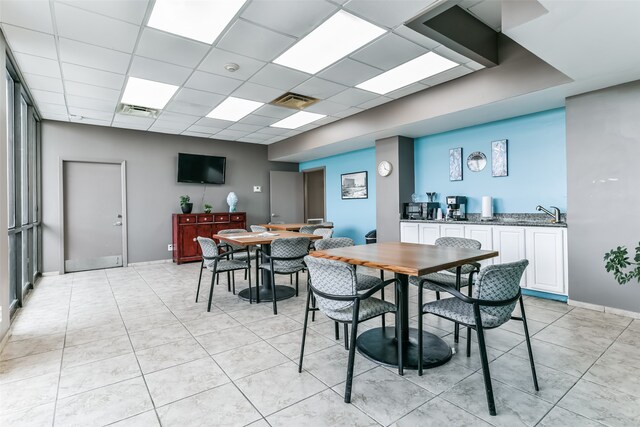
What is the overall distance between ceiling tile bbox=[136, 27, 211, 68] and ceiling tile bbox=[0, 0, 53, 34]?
2.25 ft

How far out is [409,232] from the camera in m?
5.31

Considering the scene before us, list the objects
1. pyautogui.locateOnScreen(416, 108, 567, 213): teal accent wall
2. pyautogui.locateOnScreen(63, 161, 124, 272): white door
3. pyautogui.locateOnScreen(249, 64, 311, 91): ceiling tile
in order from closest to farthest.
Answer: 1. pyautogui.locateOnScreen(249, 64, 311, 91): ceiling tile
2. pyautogui.locateOnScreen(416, 108, 567, 213): teal accent wall
3. pyautogui.locateOnScreen(63, 161, 124, 272): white door

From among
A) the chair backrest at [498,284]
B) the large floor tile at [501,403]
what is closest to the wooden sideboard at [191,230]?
the large floor tile at [501,403]

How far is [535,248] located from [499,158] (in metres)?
1.40

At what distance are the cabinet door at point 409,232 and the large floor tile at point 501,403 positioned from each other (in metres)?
3.20

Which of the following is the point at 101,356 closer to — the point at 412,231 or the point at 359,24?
the point at 359,24

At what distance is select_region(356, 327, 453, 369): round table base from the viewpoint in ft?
7.67

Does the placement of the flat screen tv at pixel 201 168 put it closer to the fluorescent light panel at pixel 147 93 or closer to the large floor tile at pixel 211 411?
the fluorescent light panel at pixel 147 93

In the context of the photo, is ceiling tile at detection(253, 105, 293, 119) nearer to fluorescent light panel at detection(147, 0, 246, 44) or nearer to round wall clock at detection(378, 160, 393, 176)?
round wall clock at detection(378, 160, 393, 176)

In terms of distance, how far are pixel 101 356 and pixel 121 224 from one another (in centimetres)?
449

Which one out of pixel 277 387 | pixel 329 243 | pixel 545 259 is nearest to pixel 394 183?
pixel 545 259

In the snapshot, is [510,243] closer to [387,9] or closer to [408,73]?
[408,73]

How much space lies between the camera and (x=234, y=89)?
4.30 meters

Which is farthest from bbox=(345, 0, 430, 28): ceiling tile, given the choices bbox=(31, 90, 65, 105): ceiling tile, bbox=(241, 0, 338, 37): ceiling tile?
bbox=(31, 90, 65, 105): ceiling tile
